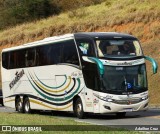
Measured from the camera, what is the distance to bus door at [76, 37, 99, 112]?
73.3ft

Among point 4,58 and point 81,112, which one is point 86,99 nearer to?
point 81,112

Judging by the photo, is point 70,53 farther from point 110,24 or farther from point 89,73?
point 110,24

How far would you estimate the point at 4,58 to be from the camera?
31.1 metres

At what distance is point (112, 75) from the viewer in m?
22.3

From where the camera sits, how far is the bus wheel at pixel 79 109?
2311 centimetres

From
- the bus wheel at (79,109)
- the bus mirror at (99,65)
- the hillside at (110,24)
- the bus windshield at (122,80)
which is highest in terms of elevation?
the hillside at (110,24)

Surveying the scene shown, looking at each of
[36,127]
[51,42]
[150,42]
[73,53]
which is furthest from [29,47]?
Answer: [150,42]

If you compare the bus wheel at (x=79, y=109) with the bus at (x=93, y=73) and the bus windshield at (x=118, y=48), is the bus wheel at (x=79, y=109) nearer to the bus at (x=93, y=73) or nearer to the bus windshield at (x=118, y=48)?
the bus at (x=93, y=73)

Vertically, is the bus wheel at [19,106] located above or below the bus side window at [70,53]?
below

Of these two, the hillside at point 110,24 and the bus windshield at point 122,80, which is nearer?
the bus windshield at point 122,80

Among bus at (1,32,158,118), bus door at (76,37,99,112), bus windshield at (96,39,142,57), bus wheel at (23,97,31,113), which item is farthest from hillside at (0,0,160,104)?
bus door at (76,37,99,112)

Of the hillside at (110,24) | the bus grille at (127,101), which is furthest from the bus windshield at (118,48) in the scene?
the hillside at (110,24)

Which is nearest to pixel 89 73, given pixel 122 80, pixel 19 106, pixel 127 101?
pixel 122 80

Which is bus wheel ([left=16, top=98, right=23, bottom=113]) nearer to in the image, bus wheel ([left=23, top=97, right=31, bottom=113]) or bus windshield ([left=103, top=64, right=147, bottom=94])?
bus wheel ([left=23, top=97, right=31, bottom=113])
